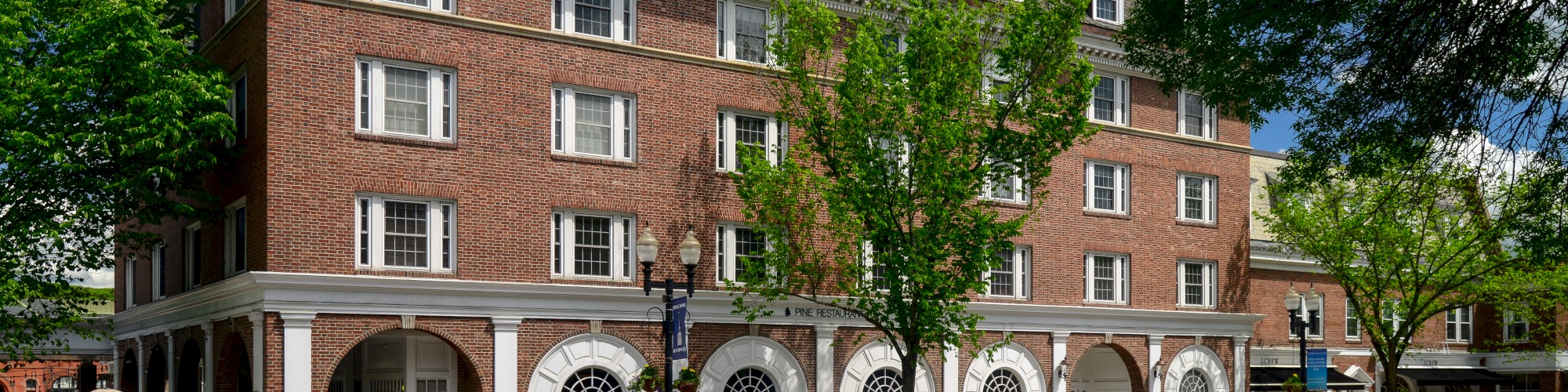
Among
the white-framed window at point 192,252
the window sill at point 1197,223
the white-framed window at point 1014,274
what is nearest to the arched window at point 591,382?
the white-framed window at point 192,252

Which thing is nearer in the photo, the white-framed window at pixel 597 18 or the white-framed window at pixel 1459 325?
the white-framed window at pixel 597 18

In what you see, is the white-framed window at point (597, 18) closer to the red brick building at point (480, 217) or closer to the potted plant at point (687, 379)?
the red brick building at point (480, 217)

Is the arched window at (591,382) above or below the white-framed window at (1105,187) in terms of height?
below

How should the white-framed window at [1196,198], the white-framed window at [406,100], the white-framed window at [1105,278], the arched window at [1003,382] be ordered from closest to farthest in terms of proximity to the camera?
the white-framed window at [406,100] < the arched window at [1003,382] < the white-framed window at [1105,278] < the white-framed window at [1196,198]

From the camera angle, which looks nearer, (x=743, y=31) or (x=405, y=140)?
(x=405, y=140)

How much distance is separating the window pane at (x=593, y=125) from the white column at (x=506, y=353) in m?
3.78

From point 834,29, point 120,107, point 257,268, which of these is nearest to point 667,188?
point 834,29

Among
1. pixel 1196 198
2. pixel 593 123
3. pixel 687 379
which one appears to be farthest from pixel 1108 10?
pixel 687 379

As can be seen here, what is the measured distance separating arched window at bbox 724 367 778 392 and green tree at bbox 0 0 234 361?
37.3ft

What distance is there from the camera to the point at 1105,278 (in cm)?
3934

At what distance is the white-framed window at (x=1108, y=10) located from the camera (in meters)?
39.6

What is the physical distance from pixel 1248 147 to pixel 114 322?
31766mm

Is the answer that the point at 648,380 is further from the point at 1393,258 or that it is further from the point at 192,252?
the point at 1393,258

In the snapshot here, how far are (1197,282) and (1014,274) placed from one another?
720 centimetres
